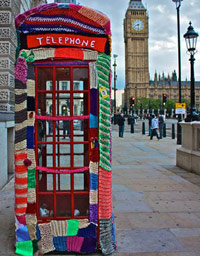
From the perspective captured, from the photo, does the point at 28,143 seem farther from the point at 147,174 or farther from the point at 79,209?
the point at 147,174

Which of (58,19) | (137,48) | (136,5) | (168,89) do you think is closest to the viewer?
(58,19)

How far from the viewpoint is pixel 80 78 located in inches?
136

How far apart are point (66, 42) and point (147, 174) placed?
5.39 meters

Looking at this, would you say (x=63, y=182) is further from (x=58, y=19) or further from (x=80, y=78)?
(x=58, y=19)

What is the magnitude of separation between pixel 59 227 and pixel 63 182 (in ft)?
2.08

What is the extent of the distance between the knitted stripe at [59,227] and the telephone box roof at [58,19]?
2181mm

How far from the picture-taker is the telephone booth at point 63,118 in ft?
10.6

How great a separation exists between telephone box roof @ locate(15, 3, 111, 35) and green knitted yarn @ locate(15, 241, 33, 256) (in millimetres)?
2397

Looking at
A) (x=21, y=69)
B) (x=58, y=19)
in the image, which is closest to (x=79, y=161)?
(x=21, y=69)

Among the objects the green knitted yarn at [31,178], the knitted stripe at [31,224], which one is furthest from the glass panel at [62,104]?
the knitted stripe at [31,224]

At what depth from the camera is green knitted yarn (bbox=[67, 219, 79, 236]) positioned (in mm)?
3322

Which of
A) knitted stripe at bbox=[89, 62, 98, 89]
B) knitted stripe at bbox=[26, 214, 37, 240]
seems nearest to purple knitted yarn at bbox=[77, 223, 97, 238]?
knitted stripe at bbox=[26, 214, 37, 240]

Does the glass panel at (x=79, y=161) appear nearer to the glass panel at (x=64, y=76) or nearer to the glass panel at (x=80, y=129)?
the glass panel at (x=80, y=129)

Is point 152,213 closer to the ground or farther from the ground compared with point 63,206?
closer to the ground
